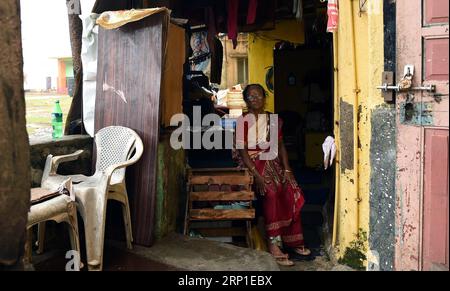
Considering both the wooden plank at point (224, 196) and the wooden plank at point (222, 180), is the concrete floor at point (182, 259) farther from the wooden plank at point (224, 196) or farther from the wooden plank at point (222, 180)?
the wooden plank at point (222, 180)

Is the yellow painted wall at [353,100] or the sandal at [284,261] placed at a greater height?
the yellow painted wall at [353,100]

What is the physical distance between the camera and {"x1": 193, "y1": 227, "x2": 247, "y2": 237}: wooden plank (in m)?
4.66

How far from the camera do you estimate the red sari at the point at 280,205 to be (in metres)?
4.50

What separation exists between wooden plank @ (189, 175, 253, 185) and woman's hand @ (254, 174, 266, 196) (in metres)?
0.11

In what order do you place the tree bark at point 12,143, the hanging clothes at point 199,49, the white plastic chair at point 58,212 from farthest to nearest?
1. the hanging clothes at point 199,49
2. the white plastic chair at point 58,212
3. the tree bark at point 12,143

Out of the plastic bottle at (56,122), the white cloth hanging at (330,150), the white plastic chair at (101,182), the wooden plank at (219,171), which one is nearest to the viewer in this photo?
the white plastic chair at (101,182)

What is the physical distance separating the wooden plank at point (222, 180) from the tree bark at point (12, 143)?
102 inches

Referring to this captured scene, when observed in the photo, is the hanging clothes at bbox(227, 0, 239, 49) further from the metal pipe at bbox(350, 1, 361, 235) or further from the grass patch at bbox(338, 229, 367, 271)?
the grass patch at bbox(338, 229, 367, 271)

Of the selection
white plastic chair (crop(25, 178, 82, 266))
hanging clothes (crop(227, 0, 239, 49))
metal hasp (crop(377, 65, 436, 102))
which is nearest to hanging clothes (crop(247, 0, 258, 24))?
hanging clothes (crop(227, 0, 239, 49))

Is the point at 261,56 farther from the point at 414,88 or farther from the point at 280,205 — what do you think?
the point at 414,88

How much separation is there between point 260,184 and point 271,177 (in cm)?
16

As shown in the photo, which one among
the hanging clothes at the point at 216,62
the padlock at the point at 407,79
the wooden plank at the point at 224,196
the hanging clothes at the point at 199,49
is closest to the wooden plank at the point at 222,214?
the wooden plank at the point at 224,196
